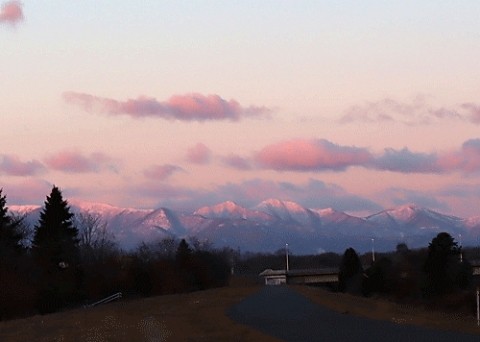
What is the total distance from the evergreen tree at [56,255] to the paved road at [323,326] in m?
33.3

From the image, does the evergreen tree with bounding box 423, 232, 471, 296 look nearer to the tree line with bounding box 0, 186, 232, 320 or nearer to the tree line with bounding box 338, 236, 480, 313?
the tree line with bounding box 338, 236, 480, 313

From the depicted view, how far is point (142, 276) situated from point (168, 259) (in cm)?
1418

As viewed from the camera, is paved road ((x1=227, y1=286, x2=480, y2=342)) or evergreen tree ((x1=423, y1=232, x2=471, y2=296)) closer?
paved road ((x1=227, y1=286, x2=480, y2=342))

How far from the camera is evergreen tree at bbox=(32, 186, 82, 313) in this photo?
71500mm

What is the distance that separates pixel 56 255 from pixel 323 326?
56.6m

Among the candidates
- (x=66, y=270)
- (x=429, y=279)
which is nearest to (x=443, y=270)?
(x=429, y=279)

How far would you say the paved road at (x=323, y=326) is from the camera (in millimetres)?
22969

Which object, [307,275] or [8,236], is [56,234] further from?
[307,275]

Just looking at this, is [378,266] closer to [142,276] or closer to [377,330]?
[142,276]

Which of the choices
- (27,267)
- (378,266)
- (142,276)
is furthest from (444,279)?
(27,267)

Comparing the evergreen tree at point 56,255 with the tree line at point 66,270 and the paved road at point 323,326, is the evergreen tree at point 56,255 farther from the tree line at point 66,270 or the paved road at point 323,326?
the paved road at point 323,326

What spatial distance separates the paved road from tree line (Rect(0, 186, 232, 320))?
29.0m

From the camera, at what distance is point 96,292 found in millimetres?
80312

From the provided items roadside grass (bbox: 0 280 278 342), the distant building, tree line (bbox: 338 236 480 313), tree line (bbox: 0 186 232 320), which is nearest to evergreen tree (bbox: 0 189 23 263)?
tree line (bbox: 0 186 232 320)
